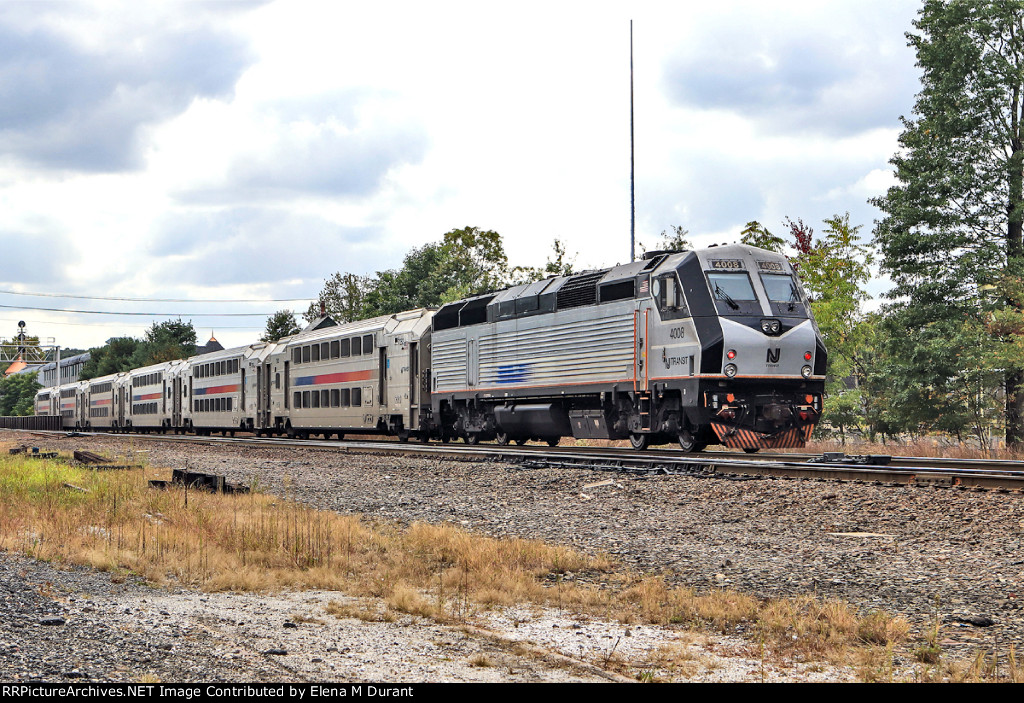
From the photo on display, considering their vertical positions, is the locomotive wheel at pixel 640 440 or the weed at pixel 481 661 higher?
the locomotive wheel at pixel 640 440

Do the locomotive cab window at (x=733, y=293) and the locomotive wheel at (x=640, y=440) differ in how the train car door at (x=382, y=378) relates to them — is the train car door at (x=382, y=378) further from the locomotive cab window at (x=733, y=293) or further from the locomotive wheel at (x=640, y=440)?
the locomotive cab window at (x=733, y=293)

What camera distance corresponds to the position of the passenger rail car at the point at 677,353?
1891 cm

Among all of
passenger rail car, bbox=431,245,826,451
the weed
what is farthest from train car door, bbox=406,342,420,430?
the weed

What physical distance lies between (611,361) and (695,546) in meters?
11.1

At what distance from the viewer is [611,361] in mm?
21125

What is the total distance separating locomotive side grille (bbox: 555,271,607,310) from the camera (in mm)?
21969

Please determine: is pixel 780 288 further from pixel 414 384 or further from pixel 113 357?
pixel 113 357

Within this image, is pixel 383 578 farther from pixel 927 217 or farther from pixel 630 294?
pixel 927 217

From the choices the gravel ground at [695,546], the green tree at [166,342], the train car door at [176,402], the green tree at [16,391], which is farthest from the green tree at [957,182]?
the green tree at [16,391]

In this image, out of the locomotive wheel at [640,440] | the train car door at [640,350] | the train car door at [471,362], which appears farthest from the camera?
the train car door at [471,362]

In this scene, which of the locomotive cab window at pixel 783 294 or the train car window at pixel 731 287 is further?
the locomotive cab window at pixel 783 294

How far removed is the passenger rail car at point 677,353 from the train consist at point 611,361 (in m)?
0.03

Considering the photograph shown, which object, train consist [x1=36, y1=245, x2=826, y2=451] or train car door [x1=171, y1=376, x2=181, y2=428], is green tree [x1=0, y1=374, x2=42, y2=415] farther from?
train consist [x1=36, y1=245, x2=826, y2=451]

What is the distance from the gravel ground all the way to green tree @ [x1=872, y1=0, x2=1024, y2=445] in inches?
731
